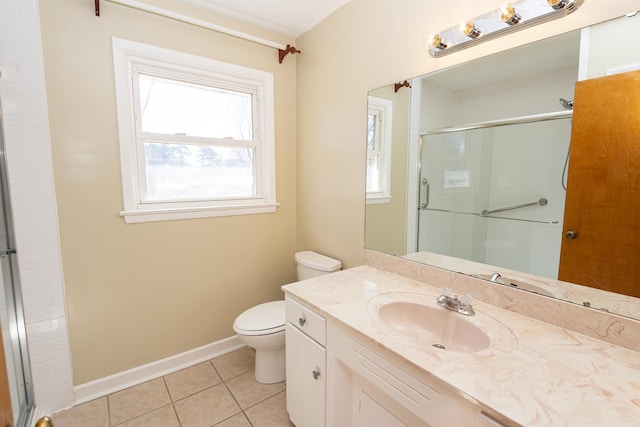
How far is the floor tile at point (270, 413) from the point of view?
167cm

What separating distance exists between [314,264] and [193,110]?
1.42 metres

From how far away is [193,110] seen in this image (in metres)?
2.14

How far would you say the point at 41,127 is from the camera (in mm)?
1565

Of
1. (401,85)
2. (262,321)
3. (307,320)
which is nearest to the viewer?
(307,320)

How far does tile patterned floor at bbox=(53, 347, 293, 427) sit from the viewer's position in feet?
5.50

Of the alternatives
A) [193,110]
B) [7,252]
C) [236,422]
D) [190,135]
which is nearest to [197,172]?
[190,135]

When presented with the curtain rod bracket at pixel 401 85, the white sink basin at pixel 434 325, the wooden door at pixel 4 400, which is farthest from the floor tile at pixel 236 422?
the curtain rod bracket at pixel 401 85

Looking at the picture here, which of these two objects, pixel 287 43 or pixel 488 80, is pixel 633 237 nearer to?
pixel 488 80

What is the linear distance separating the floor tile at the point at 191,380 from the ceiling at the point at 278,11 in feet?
8.33

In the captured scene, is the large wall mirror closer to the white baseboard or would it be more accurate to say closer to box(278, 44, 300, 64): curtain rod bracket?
box(278, 44, 300, 64): curtain rod bracket

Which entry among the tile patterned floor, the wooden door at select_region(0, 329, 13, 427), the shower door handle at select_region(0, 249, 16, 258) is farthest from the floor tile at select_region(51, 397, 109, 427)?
the wooden door at select_region(0, 329, 13, 427)

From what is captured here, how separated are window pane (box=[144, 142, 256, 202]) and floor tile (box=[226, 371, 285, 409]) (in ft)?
4.33

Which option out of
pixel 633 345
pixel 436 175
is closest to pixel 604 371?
pixel 633 345

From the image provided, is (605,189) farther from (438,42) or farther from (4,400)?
(4,400)
